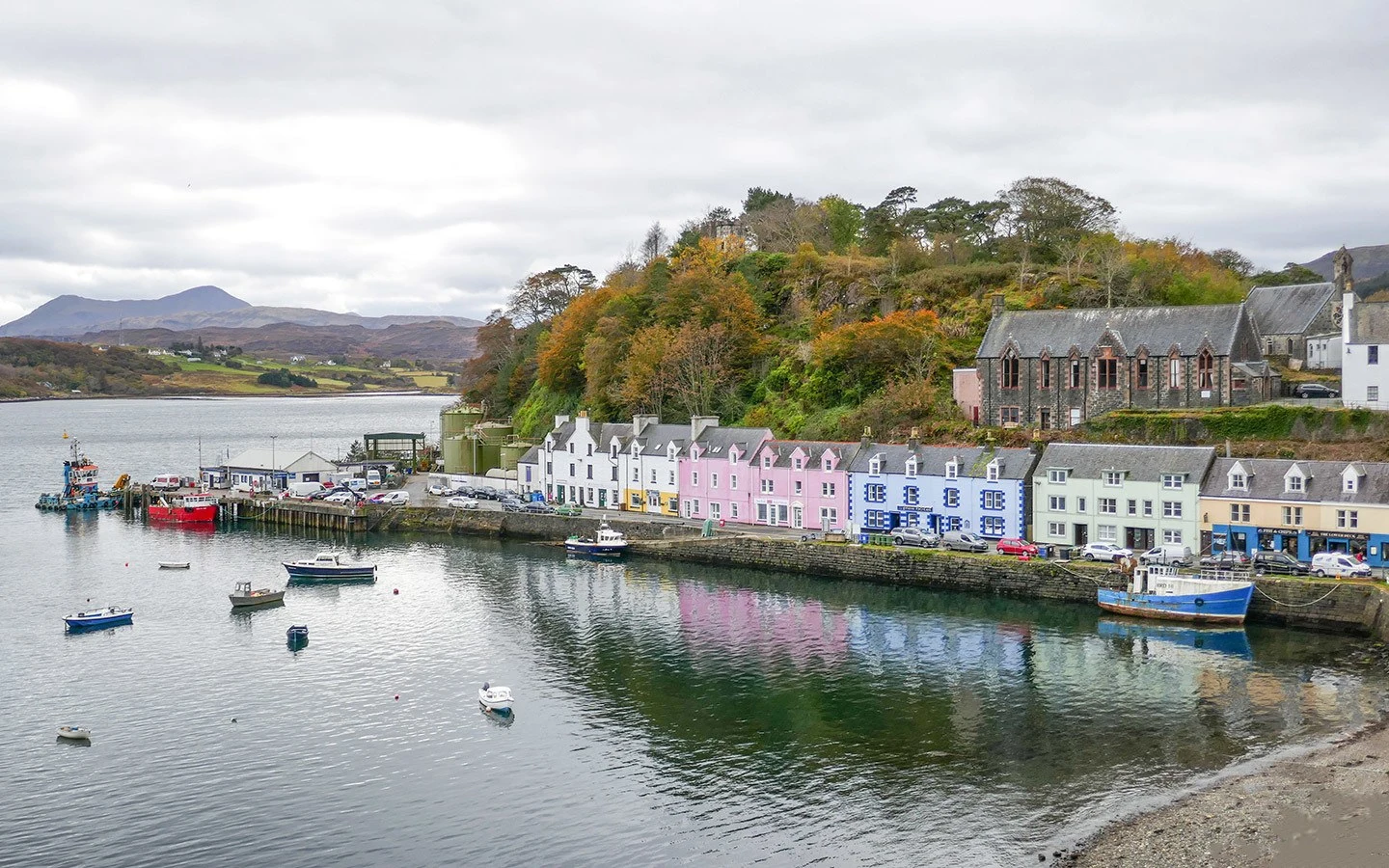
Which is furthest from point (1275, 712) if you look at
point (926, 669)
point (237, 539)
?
point (237, 539)

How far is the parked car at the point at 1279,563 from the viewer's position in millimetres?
44094

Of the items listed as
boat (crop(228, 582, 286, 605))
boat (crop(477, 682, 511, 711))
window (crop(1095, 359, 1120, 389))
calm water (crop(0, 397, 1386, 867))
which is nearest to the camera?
calm water (crop(0, 397, 1386, 867))

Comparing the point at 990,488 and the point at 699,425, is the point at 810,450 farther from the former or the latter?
the point at 990,488

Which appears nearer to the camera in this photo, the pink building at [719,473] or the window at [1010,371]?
the pink building at [719,473]

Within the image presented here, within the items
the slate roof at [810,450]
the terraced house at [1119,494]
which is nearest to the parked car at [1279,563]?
the terraced house at [1119,494]

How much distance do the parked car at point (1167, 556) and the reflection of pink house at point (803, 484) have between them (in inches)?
649

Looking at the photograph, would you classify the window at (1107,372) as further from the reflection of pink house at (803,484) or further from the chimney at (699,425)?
the chimney at (699,425)

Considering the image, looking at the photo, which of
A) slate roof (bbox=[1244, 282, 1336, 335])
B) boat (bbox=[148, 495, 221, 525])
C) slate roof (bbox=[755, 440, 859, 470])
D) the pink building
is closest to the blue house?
slate roof (bbox=[755, 440, 859, 470])

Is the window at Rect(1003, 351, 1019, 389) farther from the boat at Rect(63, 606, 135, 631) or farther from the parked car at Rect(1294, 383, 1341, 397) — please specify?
the boat at Rect(63, 606, 135, 631)

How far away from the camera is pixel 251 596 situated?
5050 cm

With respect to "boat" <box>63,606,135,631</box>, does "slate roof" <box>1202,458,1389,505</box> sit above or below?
above

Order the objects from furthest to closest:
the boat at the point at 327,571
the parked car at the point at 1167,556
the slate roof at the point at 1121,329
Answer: the slate roof at the point at 1121,329, the boat at the point at 327,571, the parked car at the point at 1167,556

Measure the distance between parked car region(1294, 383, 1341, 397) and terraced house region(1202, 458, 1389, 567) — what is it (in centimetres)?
1377

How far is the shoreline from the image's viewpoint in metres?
23.7
